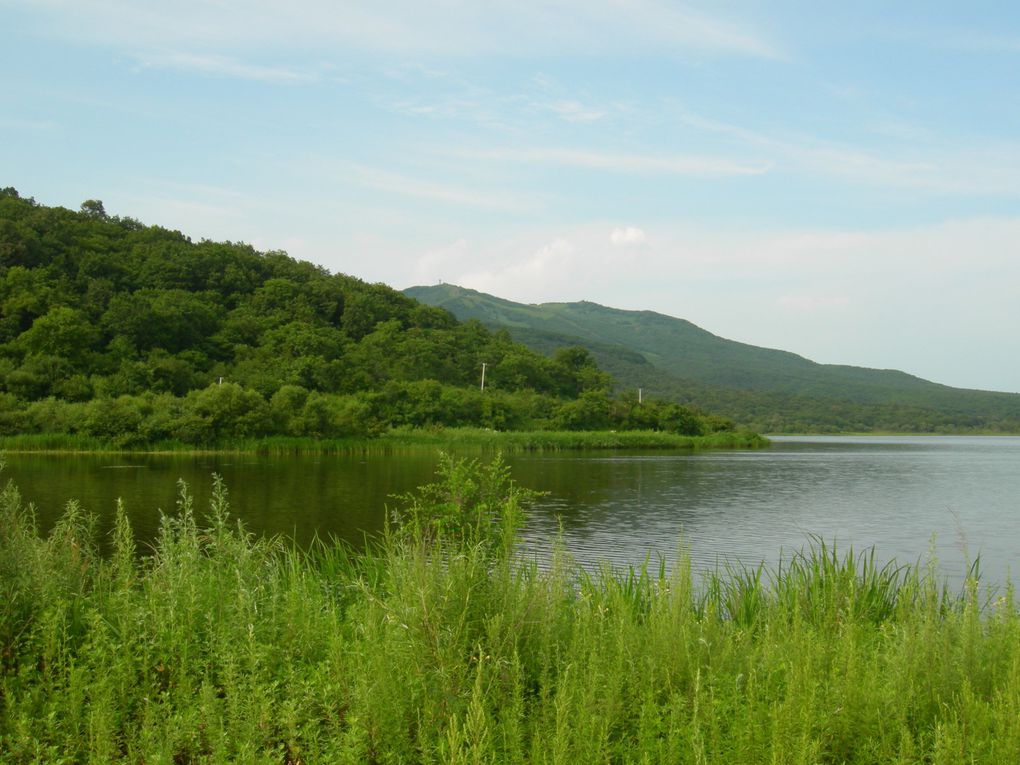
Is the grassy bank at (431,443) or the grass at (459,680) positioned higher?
the grass at (459,680)

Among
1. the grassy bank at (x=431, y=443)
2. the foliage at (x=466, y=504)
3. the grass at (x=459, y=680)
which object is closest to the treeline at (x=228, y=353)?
the grassy bank at (x=431, y=443)

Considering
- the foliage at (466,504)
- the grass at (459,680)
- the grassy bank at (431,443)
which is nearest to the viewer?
the grass at (459,680)

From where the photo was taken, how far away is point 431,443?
216 feet

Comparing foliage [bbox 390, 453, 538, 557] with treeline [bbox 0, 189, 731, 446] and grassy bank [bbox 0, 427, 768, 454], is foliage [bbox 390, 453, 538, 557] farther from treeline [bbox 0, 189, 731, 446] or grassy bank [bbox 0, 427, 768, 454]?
treeline [bbox 0, 189, 731, 446]

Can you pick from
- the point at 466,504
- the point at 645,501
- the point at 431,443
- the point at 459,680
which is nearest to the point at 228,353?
the point at 431,443

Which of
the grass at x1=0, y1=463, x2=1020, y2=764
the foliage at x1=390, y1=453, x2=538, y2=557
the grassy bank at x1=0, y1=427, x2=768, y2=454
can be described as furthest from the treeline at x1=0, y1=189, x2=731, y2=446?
the grass at x1=0, y1=463, x2=1020, y2=764

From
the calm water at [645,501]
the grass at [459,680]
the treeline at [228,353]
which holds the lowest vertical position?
the calm water at [645,501]

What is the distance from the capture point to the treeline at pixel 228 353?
55812 millimetres

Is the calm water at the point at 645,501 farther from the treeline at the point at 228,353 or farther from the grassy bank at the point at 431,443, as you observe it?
the treeline at the point at 228,353

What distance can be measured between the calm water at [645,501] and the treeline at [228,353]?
766 centimetres

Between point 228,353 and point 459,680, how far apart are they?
7882 centimetres

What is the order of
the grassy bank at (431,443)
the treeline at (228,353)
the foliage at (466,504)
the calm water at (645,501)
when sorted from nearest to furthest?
the foliage at (466,504) → the calm water at (645,501) → the grassy bank at (431,443) → the treeline at (228,353)

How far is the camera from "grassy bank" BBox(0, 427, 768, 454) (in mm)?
49750

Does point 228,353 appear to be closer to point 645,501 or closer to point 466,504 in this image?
point 645,501
